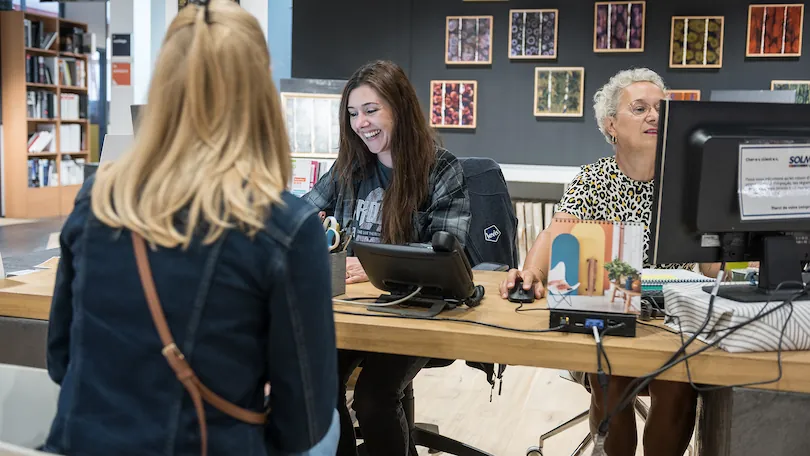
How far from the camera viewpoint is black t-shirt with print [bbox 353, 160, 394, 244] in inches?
102

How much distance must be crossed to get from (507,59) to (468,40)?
0.38 metres

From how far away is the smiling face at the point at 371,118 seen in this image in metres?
2.60

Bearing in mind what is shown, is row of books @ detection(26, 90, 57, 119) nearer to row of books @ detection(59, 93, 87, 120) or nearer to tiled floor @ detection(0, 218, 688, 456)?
row of books @ detection(59, 93, 87, 120)

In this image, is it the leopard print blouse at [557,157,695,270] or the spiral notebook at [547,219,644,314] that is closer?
the spiral notebook at [547,219,644,314]

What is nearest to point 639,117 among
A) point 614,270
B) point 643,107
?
point 643,107

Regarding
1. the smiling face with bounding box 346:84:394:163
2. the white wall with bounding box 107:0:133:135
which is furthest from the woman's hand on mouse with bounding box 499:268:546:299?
the white wall with bounding box 107:0:133:135

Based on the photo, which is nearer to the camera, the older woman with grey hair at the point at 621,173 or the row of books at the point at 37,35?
the older woman with grey hair at the point at 621,173

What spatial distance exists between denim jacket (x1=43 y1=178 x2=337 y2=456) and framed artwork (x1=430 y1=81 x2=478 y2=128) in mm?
5719

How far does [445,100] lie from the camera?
22.4 feet

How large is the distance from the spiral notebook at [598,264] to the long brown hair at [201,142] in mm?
726

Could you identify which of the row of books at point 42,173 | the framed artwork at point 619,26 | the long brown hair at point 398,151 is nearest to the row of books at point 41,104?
the row of books at point 42,173

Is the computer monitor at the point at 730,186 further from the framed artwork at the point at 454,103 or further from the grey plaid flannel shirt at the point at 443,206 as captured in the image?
the framed artwork at the point at 454,103

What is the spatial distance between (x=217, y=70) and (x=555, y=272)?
859 mm

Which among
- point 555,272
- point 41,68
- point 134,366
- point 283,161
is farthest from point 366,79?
point 41,68
